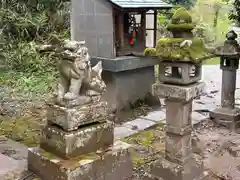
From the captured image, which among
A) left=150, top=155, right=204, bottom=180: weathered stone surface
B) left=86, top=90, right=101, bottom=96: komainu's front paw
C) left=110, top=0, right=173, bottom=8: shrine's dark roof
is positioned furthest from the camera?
left=110, top=0, right=173, bottom=8: shrine's dark roof

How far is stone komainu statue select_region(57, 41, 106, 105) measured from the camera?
11.8ft

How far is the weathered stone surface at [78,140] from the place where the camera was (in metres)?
3.59

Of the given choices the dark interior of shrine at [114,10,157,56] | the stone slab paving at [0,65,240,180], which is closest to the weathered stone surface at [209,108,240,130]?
the stone slab paving at [0,65,240,180]

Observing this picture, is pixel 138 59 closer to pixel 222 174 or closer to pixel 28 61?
pixel 222 174

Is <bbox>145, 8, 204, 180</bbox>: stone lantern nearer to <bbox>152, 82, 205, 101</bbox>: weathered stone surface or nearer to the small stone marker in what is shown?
<bbox>152, 82, 205, 101</bbox>: weathered stone surface

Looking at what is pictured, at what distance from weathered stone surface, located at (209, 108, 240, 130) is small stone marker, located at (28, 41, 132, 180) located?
2.87 metres

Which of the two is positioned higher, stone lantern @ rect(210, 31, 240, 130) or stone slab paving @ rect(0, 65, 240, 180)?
stone lantern @ rect(210, 31, 240, 130)

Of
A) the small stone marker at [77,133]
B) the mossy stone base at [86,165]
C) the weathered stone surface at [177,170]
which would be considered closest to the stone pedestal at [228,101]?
the weathered stone surface at [177,170]

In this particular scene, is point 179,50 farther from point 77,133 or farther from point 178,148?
point 77,133

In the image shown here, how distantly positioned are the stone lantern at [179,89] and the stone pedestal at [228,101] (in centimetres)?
228

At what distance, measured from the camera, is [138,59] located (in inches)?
248

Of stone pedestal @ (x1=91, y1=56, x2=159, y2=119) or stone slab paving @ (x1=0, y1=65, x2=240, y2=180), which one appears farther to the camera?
stone pedestal @ (x1=91, y1=56, x2=159, y2=119)

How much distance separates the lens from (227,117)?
6.16m

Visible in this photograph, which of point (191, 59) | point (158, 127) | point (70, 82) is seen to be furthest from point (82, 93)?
point (158, 127)
